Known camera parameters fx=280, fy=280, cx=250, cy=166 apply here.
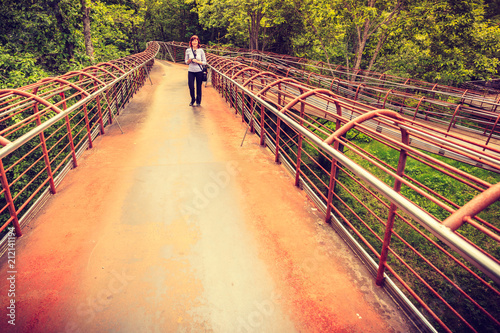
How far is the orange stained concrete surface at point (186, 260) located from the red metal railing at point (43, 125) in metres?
0.39

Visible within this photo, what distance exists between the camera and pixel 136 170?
179 inches

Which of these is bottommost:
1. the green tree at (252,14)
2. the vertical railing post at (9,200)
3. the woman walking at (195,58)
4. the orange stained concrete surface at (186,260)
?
the orange stained concrete surface at (186,260)

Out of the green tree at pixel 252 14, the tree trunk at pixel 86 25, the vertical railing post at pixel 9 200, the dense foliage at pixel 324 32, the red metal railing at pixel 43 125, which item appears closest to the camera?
the vertical railing post at pixel 9 200

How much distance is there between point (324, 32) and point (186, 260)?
58.1ft

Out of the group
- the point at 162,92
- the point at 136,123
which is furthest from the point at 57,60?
the point at 136,123

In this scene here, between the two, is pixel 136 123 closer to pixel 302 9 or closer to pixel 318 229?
pixel 318 229

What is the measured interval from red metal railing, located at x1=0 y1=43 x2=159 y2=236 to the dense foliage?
6.06ft

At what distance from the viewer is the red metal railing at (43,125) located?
9.82 ft

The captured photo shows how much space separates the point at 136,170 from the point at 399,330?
402 cm

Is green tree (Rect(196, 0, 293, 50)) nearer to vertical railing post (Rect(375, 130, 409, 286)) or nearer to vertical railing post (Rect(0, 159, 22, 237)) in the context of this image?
vertical railing post (Rect(375, 130, 409, 286))

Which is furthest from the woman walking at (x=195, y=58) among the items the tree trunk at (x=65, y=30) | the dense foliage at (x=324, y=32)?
the tree trunk at (x=65, y=30)

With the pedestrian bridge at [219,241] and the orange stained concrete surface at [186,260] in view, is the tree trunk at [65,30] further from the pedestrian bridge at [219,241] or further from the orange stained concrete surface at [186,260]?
the orange stained concrete surface at [186,260]

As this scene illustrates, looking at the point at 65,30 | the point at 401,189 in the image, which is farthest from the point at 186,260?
the point at 65,30

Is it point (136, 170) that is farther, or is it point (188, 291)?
point (136, 170)
